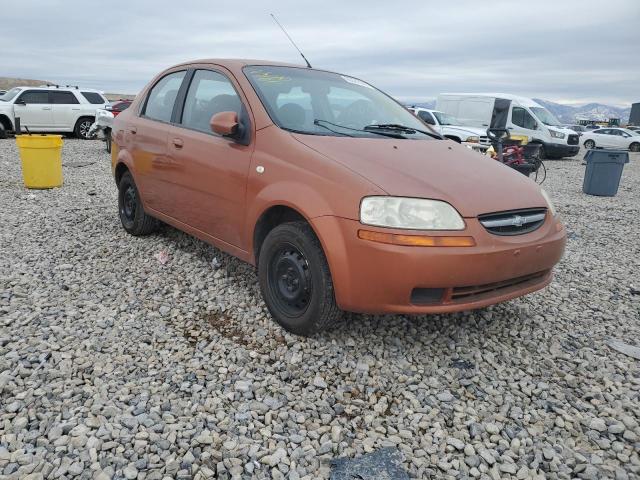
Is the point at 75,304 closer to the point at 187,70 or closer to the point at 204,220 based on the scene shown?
the point at 204,220

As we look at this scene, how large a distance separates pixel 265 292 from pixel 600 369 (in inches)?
82.8

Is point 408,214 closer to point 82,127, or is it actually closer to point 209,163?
point 209,163

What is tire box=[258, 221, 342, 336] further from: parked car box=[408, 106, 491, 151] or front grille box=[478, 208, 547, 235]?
parked car box=[408, 106, 491, 151]

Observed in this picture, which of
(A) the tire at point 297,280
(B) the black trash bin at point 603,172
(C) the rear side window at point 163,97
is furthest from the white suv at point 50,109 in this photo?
(A) the tire at point 297,280

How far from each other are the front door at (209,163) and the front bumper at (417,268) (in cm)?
90

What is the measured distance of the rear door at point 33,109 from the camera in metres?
15.2

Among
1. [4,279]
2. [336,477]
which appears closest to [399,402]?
[336,477]

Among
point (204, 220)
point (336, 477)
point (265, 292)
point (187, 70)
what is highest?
point (187, 70)

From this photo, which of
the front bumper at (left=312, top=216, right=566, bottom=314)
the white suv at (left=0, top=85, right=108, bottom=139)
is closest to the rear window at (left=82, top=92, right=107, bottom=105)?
the white suv at (left=0, top=85, right=108, bottom=139)

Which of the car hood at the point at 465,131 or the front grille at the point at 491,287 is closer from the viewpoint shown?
the front grille at the point at 491,287

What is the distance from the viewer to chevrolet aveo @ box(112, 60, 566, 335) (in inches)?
103

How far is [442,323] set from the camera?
3.42 metres

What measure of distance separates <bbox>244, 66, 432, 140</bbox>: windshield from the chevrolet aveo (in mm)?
15

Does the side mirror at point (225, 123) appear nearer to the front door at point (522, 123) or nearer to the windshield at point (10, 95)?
the windshield at point (10, 95)
